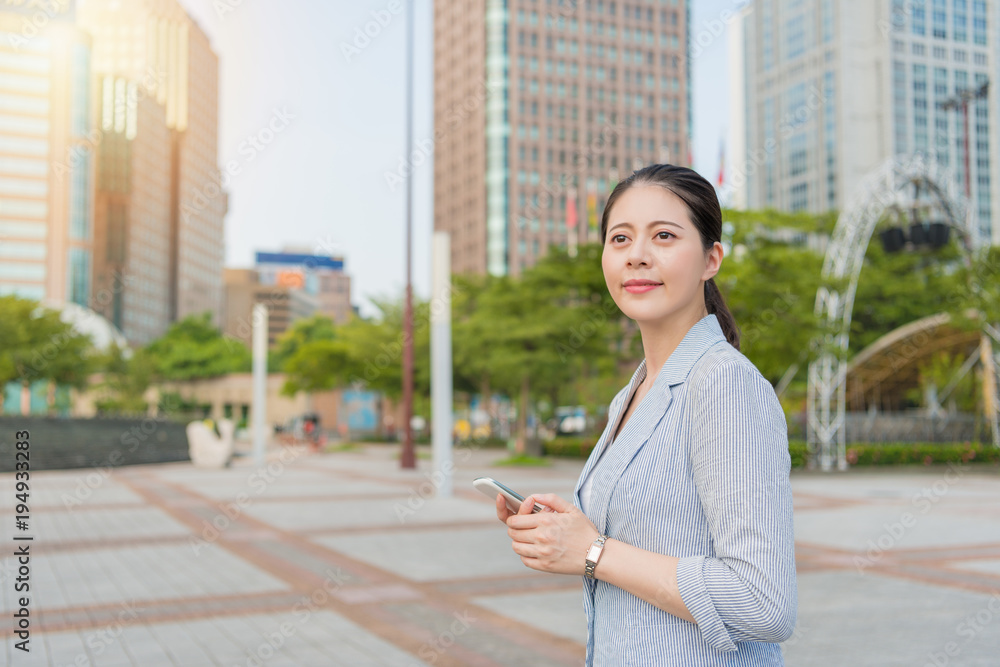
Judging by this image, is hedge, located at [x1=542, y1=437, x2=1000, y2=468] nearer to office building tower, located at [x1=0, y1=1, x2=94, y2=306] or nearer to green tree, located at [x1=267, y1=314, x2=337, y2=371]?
green tree, located at [x1=267, y1=314, x2=337, y2=371]

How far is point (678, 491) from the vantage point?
1.67m

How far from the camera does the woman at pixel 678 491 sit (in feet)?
5.14

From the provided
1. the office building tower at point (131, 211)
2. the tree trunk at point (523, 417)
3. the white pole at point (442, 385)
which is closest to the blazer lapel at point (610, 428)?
the white pole at point (442, 385)

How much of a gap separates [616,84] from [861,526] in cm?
9902

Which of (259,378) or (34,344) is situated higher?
(34,344)

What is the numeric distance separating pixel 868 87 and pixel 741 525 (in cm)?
10721

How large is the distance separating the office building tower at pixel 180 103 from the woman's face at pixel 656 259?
143276mm

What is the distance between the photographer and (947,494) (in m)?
19.2

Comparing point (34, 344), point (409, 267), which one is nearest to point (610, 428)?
point (409, 267)

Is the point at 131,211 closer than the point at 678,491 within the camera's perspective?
No

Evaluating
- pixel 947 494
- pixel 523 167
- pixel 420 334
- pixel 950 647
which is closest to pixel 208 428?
pixel 420 334

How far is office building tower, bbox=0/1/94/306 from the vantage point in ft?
318

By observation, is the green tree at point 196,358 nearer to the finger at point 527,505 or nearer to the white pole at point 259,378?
the white pole at point 259,378

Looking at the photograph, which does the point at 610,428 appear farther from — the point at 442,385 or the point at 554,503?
the point at 442,385
